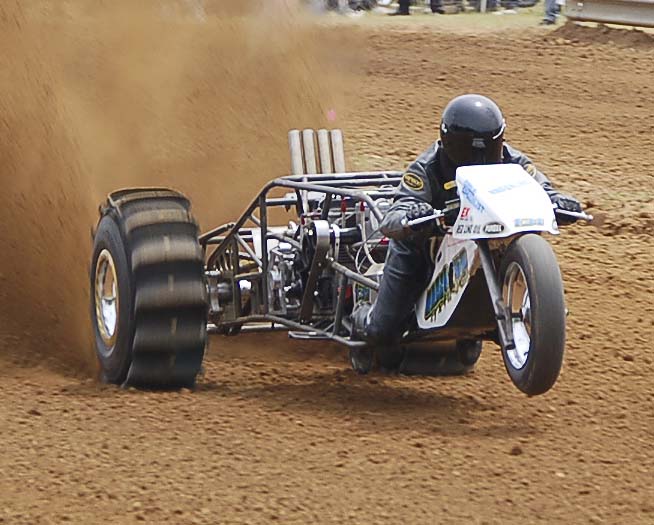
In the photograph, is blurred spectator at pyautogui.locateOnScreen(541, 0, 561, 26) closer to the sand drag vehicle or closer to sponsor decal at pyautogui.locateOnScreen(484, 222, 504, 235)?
the sand drag vehicle

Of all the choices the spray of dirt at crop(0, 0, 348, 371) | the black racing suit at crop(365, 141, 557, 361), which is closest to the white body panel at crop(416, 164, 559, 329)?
the black racing suit at crop(365, 141, 557, 361)

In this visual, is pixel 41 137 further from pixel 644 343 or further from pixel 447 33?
pixel 447 33

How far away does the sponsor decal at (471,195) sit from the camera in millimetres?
5973

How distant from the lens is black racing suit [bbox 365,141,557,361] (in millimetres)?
6613

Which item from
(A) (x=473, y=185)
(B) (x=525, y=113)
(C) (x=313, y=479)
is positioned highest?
(A) (x=473, y=185)

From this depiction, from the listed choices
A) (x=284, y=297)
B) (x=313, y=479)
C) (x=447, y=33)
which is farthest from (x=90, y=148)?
(x=447, y=33)

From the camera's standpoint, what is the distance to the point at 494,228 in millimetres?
5883

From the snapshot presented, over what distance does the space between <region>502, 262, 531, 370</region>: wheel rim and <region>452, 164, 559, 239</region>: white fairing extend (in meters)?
0.17

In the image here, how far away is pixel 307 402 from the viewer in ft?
22.2

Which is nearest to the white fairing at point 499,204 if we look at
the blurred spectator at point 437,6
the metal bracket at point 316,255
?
the metal bracket at point 316,255

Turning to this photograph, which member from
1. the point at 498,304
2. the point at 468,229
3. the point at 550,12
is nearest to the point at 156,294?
the point at 468,229

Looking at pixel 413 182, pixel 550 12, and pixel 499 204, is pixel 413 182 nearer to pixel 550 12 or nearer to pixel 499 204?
pixel 499 204

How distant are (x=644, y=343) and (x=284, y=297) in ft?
6.42

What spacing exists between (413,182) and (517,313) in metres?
0.93
